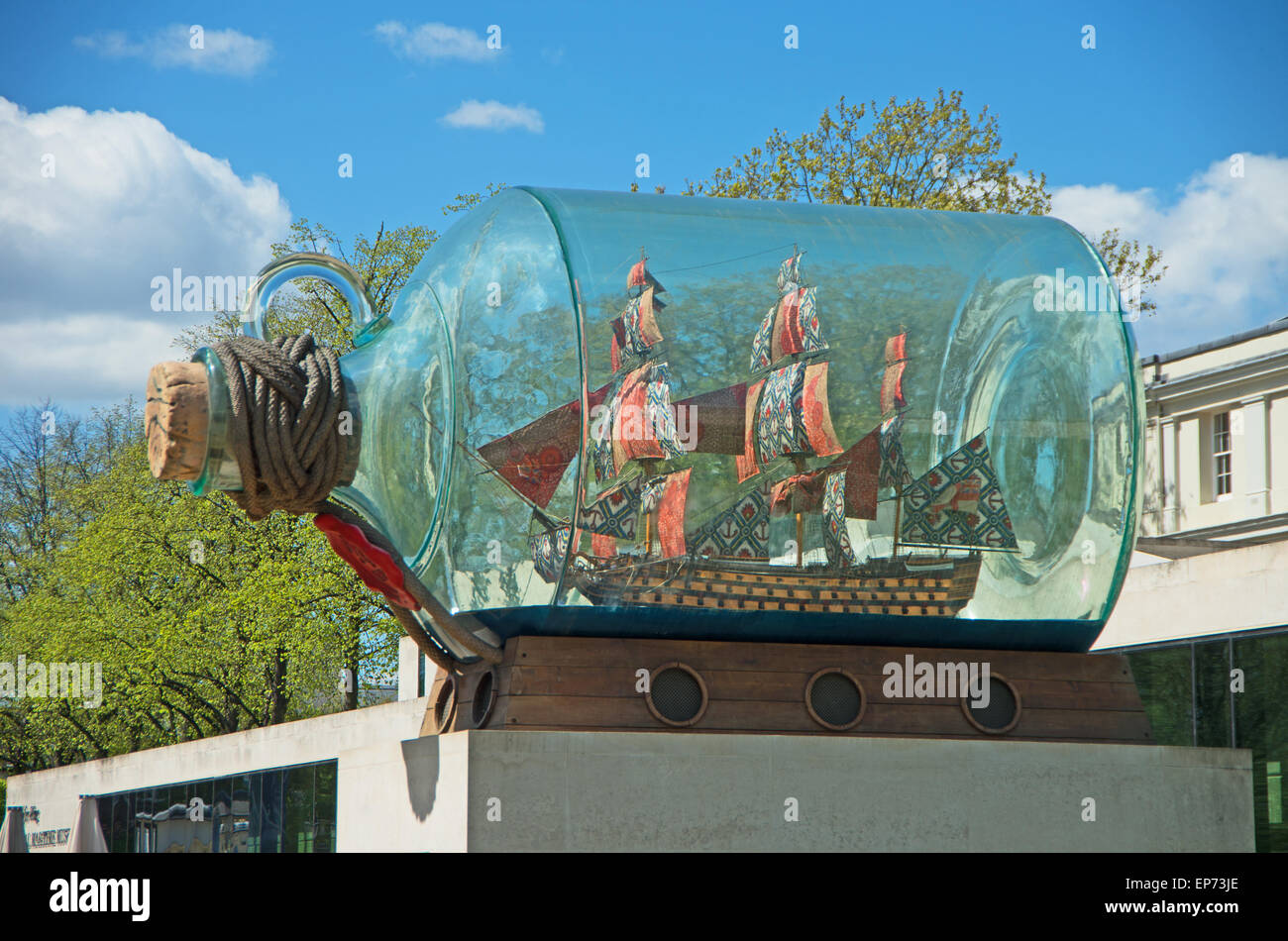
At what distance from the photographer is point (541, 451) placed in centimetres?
662

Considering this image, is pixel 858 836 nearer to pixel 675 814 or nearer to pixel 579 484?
pixel 675 814

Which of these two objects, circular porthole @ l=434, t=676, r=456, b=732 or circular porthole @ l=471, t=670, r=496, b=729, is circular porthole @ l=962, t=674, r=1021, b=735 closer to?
circular porthole @ l=471, t=670, r=496, b=729

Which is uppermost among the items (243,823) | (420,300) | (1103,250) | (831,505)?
(1103,250)

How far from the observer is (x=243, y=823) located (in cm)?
2731

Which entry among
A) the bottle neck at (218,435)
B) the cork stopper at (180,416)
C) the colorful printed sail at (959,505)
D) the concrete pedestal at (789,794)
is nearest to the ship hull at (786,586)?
the colorful printed sail at (959,505)

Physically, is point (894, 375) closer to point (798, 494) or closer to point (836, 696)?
point (798, 494)

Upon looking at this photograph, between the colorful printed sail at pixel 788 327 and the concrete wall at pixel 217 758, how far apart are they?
1063cm

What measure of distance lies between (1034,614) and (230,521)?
27360mm

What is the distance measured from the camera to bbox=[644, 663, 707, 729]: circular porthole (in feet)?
22.2

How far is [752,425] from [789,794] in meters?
1.54

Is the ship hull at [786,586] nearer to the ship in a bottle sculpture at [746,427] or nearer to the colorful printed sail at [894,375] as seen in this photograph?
the ship in a bottle sculpture at [746,427]

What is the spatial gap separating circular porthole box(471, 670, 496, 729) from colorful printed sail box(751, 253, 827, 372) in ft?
5.73
